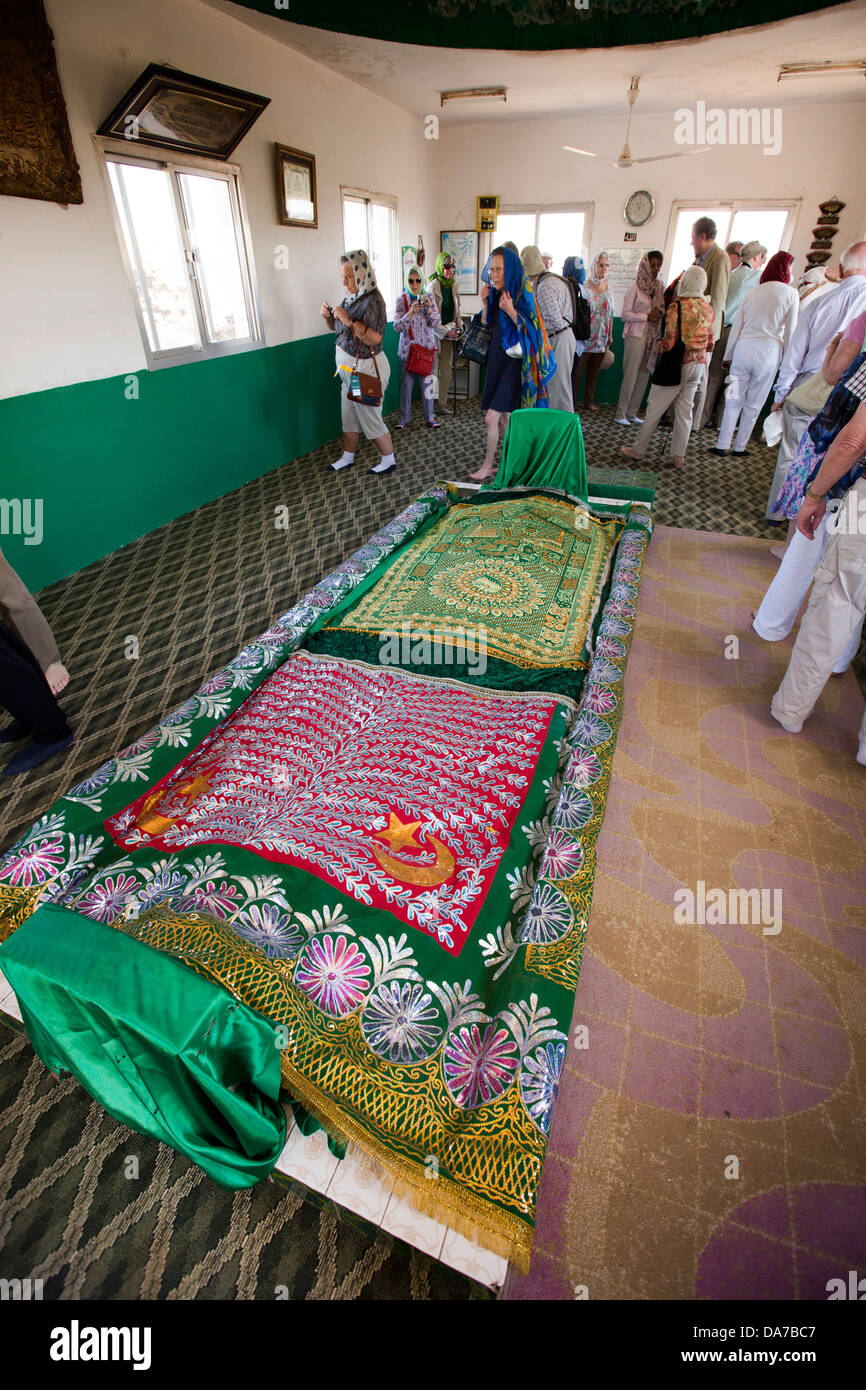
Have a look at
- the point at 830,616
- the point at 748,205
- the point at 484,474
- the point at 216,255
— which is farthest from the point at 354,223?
the point at 830,616

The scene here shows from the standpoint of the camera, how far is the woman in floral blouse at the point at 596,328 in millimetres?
6637

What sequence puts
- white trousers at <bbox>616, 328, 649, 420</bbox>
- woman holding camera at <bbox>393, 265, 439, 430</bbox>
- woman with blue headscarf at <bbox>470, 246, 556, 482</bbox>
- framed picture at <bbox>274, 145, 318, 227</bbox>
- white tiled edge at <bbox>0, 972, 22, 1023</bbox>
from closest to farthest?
white tiled edge at <bbox>0, 972, 22, 1023</bbox>, woman with blue headscarf at <bbox>470, 246, 556, 482</bbox>, framed picture at <bbox>274, 145, 318, 227</bbox>, woman holding camera at <bbox>393, 265, 439, 430</bbox>, white trousers at <bbox>616, 328, 649, 420</bbox>

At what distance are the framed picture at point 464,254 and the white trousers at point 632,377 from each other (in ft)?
9.09

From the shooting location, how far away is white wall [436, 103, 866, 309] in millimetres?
6508

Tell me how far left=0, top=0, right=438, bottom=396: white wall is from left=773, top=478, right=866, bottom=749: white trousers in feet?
12.4

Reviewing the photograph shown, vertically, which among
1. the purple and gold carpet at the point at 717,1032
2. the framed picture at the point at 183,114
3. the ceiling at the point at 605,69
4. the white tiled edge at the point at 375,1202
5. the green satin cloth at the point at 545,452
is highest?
the ceiling at the point at 605,69

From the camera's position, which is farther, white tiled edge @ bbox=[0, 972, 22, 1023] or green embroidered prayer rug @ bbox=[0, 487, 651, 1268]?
white tiled edge @ bbox=[0, 972, 22, 1023]

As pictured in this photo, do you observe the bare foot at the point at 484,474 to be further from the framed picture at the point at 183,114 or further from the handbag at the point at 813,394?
the framed picture at the point at 183,114

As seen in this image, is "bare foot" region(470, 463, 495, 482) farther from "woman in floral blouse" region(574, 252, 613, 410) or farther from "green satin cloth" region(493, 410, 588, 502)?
"woman in floral blouse" region(574, 252, 613, 410)

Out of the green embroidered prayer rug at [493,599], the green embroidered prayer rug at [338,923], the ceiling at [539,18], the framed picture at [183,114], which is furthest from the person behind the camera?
the framed picture at [183,114]

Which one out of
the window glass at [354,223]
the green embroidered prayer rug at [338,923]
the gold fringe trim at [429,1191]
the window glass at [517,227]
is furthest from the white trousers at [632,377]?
the gold fringe trim at [429,1191]

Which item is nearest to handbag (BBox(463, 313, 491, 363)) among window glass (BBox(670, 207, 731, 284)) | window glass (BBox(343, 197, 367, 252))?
window glass (BBox(343, 197, 367, 252))

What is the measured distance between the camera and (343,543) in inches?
161

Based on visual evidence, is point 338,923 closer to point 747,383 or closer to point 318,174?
point 747,383
